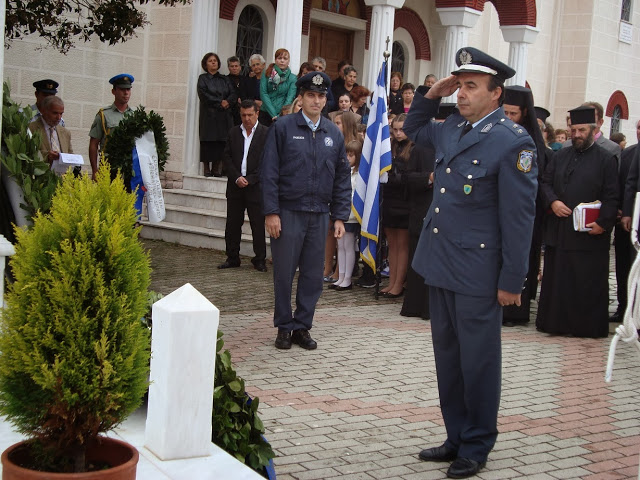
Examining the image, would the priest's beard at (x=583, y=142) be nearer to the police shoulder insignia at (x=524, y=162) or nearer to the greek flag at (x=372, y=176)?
the greek flag at (x=372, y=176)

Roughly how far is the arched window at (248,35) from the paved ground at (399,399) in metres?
7.31

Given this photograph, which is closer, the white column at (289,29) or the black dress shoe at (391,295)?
the black dress shoe at (391,295)

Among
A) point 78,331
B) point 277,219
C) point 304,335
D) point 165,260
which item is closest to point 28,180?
point 277,219

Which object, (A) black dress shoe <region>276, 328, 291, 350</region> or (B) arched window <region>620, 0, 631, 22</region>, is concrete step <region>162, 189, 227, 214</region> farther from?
(B) arched window <region>620, 0, 631, 22</region>

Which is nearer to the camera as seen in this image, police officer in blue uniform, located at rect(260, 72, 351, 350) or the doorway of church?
police officer in blue uniform, located at rect(260, 72, 351, 350)

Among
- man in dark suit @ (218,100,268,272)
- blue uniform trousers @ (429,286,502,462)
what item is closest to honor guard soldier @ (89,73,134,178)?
man in dark suit @ (218,100,268,272)

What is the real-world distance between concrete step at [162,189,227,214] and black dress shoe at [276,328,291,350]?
5.86 metres

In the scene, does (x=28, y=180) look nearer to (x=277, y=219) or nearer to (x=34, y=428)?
(x=277, y=219)

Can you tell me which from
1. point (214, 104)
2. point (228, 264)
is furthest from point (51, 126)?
point (214, 104)

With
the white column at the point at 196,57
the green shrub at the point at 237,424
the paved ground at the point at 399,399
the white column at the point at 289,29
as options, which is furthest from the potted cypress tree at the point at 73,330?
the white column at the point at 196,57

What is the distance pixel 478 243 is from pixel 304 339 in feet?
9.55

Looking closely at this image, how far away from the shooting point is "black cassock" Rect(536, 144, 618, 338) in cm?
855

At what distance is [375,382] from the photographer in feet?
21.1

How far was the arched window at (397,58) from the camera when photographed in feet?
62.9
